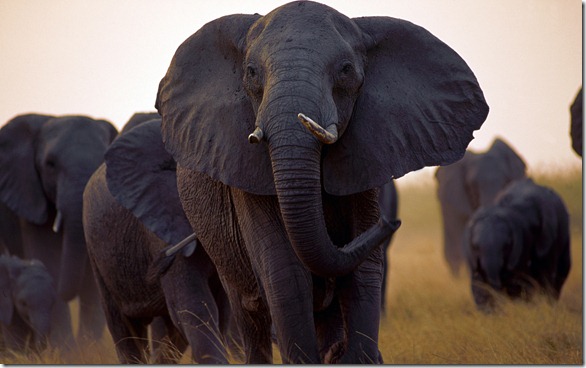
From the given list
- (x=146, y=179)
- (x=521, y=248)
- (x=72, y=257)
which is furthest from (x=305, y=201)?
(x=521, y=248)

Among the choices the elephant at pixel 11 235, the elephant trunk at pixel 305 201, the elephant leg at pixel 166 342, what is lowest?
the elephant at pixel 11 235

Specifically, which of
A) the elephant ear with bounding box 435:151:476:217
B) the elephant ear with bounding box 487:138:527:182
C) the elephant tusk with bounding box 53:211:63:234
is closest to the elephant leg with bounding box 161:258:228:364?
the elephant tusk with bounding box 53:211:63:234

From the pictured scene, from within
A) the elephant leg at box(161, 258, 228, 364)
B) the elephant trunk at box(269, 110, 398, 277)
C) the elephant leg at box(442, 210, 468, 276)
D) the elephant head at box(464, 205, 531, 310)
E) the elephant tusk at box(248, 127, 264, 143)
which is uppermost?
the elephant tusk at box(248, 127, 264, 143)

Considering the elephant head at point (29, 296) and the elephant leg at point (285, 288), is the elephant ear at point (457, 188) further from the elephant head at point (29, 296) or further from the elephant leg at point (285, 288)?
the elephant leg at point (285, 288)

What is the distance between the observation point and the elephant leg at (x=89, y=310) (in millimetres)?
8305

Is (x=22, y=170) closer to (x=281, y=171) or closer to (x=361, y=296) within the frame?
(x=361, y=296)

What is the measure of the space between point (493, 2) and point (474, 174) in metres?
7.58

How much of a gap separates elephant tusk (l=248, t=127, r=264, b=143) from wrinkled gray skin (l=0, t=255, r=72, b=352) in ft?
12.5

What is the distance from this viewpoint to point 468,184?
13.9 m

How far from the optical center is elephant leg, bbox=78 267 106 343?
27.2ft

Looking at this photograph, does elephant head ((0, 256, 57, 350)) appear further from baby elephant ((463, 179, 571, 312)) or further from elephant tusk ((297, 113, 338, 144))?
elephant tusk ((297, 113, 338, 144))

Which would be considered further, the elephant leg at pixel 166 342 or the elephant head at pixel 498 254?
the elephant head at pixel 498 254

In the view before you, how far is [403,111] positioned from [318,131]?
0.62 metres

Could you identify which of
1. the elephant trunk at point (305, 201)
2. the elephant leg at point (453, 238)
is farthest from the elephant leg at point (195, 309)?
the elephant leg at point (453, 238)
